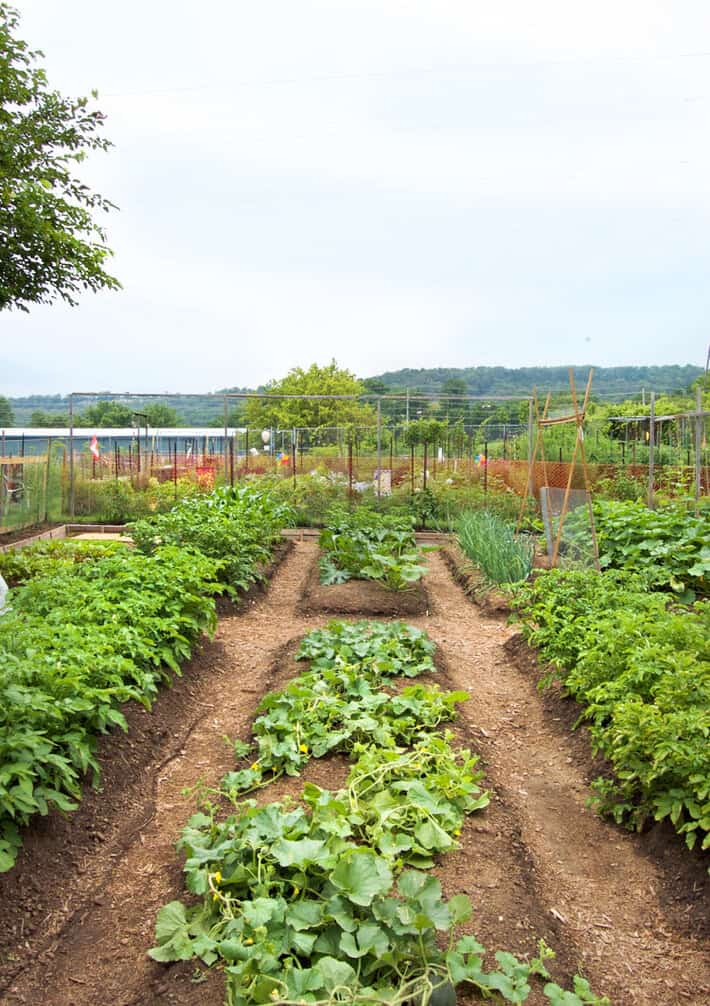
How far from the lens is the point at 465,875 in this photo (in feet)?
10.2

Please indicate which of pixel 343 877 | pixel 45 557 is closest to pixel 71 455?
pixel 45 557

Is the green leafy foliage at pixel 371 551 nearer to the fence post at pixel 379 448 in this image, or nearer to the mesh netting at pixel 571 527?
the mesh netting at pixel 571 527

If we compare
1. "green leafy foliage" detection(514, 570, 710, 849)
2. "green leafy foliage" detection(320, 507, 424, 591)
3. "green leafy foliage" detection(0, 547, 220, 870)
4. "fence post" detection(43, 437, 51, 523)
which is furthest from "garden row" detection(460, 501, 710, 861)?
"fence post" detection(43, 437, 51, 523)

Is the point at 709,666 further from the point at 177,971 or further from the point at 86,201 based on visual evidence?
the point at 86,201

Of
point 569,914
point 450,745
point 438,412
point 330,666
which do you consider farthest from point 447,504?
point 569,914

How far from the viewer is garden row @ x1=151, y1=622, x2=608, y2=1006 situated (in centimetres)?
235

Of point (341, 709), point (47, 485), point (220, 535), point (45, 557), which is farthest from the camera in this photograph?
point (47, 485)

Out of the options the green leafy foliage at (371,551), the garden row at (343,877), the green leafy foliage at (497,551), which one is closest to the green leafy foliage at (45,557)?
the green leafy foliage at (371,551)

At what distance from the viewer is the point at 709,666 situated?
3686 mm

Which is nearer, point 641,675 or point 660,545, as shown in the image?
point 641,675

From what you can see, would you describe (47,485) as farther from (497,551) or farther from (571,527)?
(571,527)

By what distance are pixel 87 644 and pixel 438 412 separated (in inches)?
489

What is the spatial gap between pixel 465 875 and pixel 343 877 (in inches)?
28.7

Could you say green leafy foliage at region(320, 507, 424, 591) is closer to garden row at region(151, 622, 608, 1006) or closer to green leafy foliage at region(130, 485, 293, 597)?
green leafy foliage at region(130, 485, 293, 597)
